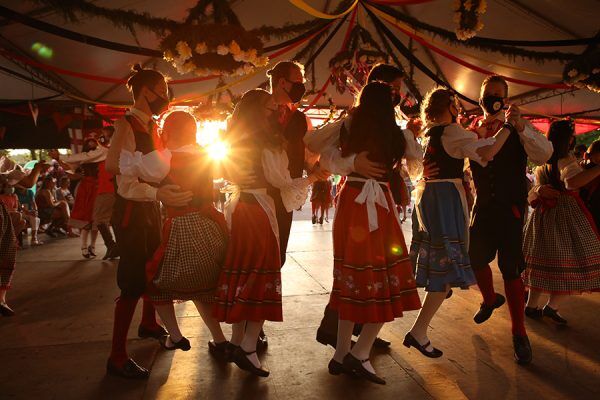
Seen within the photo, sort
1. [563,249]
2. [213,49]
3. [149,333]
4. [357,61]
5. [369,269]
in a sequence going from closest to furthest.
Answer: [369,269]
[149,333]
[563,249]
[213,49]
[357,61]

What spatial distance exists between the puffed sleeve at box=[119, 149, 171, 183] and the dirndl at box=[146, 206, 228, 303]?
27 centimetres

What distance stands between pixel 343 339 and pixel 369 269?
447 mm

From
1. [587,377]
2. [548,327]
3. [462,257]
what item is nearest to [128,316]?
[462,257]

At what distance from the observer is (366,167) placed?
229cm

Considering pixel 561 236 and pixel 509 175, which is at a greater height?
pixel 509 175

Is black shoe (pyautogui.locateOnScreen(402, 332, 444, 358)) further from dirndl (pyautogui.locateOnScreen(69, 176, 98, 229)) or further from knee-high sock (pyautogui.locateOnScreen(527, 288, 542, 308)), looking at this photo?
dirndl (pyautogui.locateOnScreen(69, 176, 98, 229))

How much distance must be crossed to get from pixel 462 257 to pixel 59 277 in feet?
14.9

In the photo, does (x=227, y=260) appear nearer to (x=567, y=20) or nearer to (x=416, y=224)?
(x=416, y=224)

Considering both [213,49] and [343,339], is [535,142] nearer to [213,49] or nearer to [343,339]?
[343,339]

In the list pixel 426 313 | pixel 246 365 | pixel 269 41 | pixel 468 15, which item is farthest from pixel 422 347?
pixel 269 41

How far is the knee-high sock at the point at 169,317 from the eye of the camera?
2.54 m

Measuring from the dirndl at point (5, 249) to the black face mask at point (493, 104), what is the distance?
3.73m

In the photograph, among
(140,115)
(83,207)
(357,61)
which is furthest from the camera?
(83,207)

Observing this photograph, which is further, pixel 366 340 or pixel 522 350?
pixel 522 350
